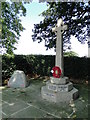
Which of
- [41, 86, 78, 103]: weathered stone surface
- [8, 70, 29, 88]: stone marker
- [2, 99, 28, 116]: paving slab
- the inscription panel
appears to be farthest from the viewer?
[8, 70, 29, 88]: stone marker

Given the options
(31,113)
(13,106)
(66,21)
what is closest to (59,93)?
(31,113)

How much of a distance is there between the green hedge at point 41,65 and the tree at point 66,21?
1.72 meters

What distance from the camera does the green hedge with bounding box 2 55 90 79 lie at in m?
8.05

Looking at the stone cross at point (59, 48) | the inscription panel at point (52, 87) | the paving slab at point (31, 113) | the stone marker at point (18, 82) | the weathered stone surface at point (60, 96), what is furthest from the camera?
the stone marker at point (18, 82)

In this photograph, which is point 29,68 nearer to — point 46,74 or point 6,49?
point 46,74

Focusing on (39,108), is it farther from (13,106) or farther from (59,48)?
(59,48)

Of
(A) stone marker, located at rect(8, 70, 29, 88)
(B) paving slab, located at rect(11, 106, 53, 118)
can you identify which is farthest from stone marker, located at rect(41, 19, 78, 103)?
(A) stone marker, located at rect(8, 70, 29, 88)

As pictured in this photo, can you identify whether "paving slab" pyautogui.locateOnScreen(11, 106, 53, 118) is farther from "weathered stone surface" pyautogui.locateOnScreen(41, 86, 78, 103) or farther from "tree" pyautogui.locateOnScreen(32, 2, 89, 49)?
"tree" pyautogui.locateOnScreen(32, 2, 89, 49)

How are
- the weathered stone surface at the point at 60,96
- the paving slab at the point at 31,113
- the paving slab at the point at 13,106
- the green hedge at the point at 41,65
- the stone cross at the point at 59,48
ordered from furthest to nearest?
the green hedge at the point at 41,65 < the stone cross at the point at 59,48 < the weathered stone surface at the point at 60,96 < the paving slab at the point at 13,106 < the paving slab at the point at 31,113

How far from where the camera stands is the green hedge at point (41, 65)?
8050 mm

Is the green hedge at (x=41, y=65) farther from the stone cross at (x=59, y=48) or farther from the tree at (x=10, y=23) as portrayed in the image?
the stone cross at (x=59, y=48)

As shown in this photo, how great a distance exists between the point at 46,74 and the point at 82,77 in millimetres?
3001

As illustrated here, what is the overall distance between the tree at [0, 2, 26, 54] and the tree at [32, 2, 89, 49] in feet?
6.75

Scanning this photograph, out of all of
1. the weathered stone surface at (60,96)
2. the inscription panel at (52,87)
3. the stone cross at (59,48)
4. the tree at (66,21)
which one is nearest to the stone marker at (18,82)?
the inscription panel at (52,87)
